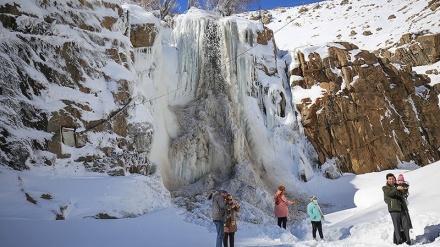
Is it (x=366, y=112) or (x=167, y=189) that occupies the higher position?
(x=366, y=112)

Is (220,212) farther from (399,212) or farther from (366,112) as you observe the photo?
(366,112)

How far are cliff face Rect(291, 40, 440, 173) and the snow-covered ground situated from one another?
877cm

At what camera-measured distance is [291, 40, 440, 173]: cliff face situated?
60.7 feet

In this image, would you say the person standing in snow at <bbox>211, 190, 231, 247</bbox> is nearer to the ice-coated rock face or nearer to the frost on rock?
the frost on rock

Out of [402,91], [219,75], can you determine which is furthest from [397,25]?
[219,75]

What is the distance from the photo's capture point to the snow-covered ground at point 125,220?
5516 millimetres

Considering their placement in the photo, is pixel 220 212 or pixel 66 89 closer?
pixel 220 212

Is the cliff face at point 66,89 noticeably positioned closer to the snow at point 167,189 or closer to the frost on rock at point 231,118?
the snow at point 167,189

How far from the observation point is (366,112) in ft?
62.0

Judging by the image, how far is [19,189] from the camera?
6695mm

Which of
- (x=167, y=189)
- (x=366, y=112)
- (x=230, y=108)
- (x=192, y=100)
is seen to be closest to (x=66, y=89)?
(x=167, y=189)

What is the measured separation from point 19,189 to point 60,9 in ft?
18.5

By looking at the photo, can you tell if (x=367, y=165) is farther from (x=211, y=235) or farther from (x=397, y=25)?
(x=397, y=25)

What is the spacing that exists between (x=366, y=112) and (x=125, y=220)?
15.4 m
